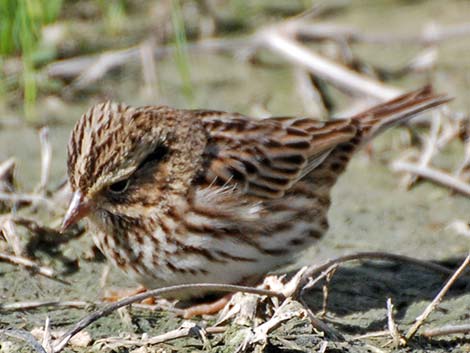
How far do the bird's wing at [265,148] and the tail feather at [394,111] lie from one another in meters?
0.22

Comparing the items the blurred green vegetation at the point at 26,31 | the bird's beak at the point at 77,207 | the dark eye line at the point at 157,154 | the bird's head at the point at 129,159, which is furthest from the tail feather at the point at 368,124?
the blurred green vegetation at the point at 26,31

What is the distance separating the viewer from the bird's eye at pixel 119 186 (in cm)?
476

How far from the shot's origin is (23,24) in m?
6.58

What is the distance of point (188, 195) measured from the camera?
4.91 metres

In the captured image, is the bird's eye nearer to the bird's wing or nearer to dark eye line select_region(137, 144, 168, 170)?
dark eye line select_region(137, 144, 168, 170)

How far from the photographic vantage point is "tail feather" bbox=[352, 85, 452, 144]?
5.98 metres

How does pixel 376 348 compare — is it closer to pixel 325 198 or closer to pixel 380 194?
pixel 325 198

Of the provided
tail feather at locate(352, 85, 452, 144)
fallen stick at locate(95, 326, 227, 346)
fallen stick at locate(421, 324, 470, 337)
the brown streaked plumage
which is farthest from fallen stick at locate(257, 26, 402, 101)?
fallen stick at locate(95, 326, 227, 346)

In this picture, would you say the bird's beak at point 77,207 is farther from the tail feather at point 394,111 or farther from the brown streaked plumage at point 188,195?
the tail feather at point 394,111

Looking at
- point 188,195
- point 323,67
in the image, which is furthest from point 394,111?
point 188,195

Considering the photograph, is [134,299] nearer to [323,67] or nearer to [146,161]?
[146,161]

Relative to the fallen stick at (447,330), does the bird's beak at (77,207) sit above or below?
above

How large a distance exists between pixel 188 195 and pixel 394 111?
1668 mm

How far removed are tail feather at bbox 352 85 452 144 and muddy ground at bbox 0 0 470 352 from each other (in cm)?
53
